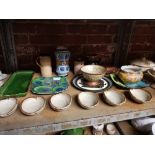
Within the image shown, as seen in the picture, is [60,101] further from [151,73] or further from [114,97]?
[151,73]

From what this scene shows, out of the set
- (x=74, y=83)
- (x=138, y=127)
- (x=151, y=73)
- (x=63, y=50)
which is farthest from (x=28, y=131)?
(x=151, y=73)

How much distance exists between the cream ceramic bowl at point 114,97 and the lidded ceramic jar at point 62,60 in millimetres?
295

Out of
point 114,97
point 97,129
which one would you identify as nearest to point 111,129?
point 97,129

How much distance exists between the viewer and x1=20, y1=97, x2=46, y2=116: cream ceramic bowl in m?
0.69

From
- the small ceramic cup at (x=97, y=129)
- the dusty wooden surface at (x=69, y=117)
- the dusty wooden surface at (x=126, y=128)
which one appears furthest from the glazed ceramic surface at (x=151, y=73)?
the small ceramic cup at (x=97, y=129)

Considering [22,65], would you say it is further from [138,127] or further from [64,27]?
[138,127]

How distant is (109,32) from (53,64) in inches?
16.6

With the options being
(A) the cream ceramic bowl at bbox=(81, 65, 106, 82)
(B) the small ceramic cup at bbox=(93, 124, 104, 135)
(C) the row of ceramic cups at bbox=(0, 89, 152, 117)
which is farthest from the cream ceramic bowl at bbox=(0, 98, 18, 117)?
(B) the small ceramic cup at bbox=(93, 124, 104, 135)

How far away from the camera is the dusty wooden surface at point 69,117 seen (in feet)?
2.14

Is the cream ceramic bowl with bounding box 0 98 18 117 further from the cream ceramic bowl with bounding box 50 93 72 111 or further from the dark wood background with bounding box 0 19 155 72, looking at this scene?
the dark wood background with bounding box 0 19 155 72

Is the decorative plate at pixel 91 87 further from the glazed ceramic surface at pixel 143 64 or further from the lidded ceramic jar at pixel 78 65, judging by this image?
the glazed ceramic surface at pixel 143 64

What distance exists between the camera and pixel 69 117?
69cm

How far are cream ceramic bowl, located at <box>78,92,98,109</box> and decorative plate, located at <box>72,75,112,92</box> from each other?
0.05 m
